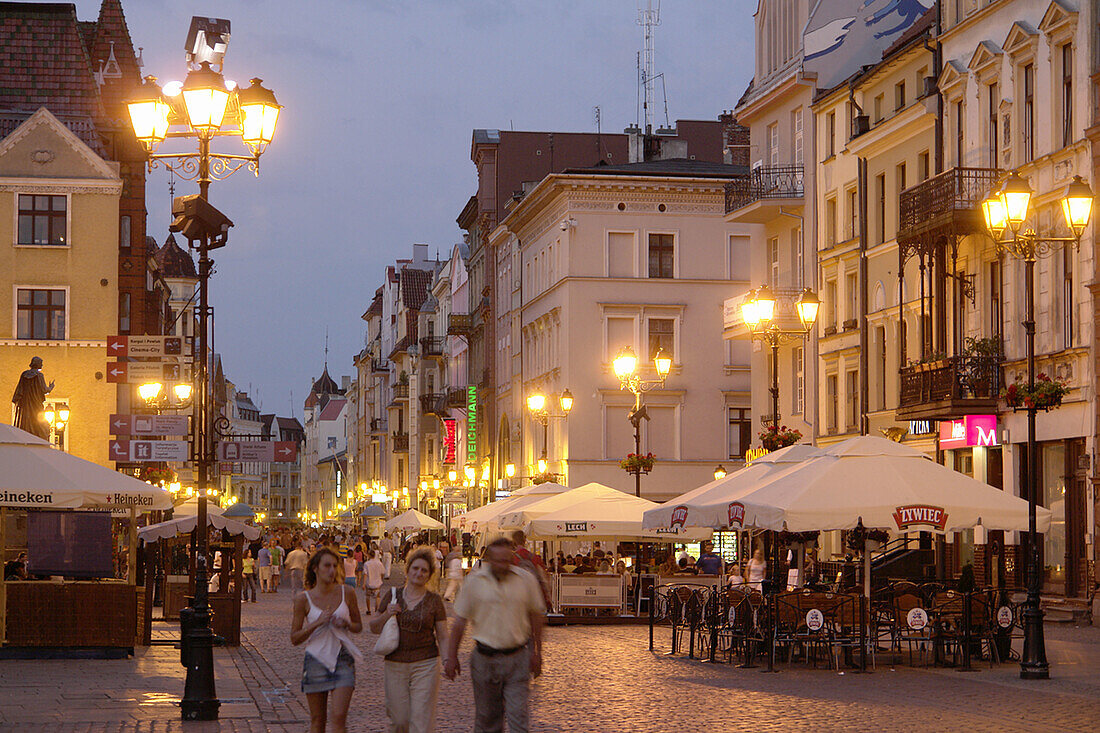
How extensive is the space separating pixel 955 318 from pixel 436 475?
6082 cm

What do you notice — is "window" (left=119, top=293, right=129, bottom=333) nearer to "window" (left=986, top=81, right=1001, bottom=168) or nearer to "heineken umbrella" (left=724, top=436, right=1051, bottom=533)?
"window" (left=986, top=81, right=1001, bottom=168)

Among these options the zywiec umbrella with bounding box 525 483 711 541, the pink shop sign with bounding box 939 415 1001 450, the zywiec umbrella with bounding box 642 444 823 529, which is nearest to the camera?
the zywiec umbrella with bounding box 642 444 823 529

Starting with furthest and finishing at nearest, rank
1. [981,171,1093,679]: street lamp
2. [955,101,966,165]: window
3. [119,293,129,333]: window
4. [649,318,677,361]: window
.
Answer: [649,318,677,361]: window, [119,293,129,333]: window, [955,101,966,165]: window, [981,171,1093,679]: street lamp

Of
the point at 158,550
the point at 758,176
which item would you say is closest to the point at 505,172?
the point at 758,176

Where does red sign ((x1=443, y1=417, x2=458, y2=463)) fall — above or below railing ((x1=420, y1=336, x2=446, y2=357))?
below

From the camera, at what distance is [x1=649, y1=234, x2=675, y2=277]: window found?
6391cm

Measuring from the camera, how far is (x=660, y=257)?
64.0 metres

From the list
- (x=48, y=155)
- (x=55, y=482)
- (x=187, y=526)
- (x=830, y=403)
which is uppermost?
(x=48, y=155)

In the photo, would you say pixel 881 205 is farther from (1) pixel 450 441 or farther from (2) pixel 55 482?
(1) pixel 450 441

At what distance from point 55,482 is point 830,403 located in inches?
1112

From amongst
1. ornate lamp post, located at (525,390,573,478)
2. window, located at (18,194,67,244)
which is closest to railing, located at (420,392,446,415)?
ornate lamp post, located at (525,390,573,478)

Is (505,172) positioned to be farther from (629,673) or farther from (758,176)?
(629,673)

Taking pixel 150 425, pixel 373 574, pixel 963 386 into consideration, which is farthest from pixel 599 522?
pixel 150 425

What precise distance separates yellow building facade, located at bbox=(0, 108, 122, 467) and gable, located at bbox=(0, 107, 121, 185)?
0.11 ft
